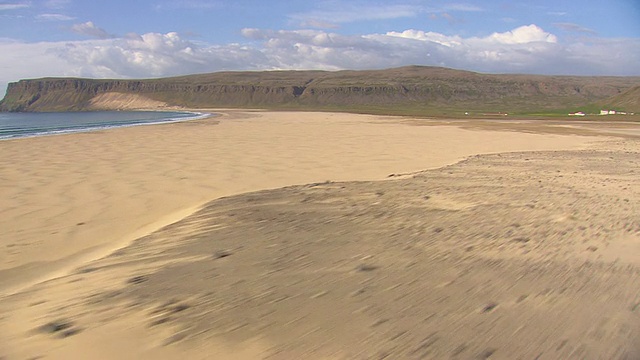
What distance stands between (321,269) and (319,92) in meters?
161

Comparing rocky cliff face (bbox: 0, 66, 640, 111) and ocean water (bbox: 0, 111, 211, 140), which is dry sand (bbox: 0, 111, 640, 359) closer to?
ocean water (bbox: 0, 111, 211, 140)

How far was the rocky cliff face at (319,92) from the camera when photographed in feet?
494

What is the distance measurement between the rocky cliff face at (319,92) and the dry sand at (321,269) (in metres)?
136

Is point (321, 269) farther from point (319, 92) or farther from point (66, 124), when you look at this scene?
point (319, 92)

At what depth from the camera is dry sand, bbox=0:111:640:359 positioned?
10.0 feet

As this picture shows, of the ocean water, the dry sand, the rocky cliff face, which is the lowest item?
the dry sand

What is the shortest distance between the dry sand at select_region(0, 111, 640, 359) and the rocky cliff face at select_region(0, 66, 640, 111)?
136 metres

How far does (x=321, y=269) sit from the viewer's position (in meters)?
4.26

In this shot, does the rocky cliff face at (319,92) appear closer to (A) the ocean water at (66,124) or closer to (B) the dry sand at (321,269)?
(A) the ocean water at (66,124)

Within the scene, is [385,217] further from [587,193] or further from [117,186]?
[117,186]

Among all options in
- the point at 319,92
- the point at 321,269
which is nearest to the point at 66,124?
the point at 321,269

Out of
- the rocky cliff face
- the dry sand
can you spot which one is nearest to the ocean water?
the dry sand

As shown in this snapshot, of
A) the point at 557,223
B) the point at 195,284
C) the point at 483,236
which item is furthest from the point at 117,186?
the point at 557,223

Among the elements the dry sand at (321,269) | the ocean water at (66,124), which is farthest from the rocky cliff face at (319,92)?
the dry sand at (321,269)
